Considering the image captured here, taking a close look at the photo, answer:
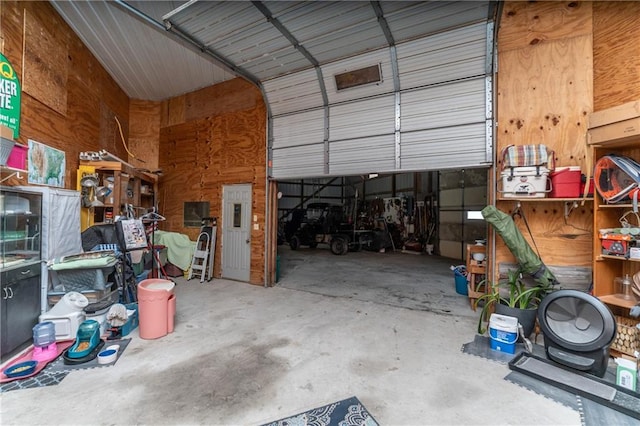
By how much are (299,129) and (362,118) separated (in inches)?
48.8

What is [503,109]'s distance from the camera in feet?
11.8

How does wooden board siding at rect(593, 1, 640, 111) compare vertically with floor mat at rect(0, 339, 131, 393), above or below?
Result: above

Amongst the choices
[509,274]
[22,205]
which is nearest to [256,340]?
[22,205]

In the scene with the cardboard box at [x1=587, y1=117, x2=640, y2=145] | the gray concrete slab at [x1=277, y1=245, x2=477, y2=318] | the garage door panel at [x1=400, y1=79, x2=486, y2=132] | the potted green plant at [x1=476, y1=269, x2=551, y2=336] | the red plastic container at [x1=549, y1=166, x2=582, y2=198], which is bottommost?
the gray concrete slab at [x1=277, y1=245, x2=477, y2=318]

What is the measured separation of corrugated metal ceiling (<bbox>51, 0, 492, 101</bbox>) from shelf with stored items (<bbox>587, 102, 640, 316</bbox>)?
190 cm

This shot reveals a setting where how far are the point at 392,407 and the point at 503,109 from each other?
143 inches

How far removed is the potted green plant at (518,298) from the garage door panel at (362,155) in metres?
2.16

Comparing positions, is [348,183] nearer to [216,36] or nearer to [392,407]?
[216,36]

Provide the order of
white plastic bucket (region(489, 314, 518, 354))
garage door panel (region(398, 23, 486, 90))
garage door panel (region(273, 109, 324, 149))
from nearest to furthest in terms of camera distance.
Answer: white plastic bucket (region(489, 314, 518, 354)) < garage door panel (region(398, 23, 486, 90)) < garage door panel (region(273, 109, 324, 149))

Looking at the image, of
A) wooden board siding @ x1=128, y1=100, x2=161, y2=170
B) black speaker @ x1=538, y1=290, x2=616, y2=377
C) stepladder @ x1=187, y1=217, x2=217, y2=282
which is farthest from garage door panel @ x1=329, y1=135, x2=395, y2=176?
wooden board siding @ x1=128, y1=100, x2=161, y2=170

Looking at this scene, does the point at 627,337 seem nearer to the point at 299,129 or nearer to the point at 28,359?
the point at 299,129

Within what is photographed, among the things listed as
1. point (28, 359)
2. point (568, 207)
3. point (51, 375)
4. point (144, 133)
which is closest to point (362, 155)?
point (568, 207)

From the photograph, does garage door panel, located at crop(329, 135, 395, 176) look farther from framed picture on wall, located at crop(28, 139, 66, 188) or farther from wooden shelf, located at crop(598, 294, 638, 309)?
framed picture on wall, located at crop(28, 139, 66, 188)

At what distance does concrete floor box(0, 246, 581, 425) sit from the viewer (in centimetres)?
198
